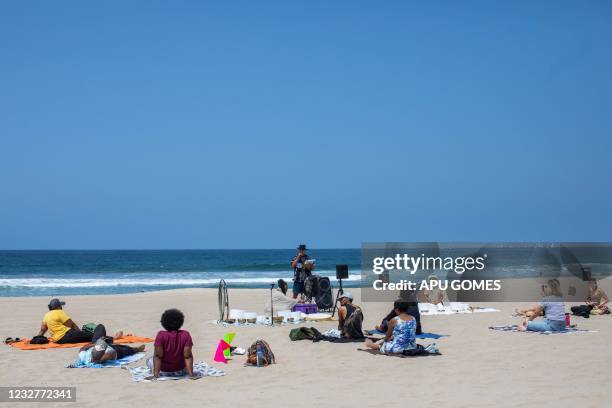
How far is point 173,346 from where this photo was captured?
8547mm

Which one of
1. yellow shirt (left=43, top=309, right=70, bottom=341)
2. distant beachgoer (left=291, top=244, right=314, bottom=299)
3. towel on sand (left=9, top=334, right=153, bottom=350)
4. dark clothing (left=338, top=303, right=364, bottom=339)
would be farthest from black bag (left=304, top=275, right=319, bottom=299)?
yellow shirt (left=43, top=309, right=70, bottom=341)

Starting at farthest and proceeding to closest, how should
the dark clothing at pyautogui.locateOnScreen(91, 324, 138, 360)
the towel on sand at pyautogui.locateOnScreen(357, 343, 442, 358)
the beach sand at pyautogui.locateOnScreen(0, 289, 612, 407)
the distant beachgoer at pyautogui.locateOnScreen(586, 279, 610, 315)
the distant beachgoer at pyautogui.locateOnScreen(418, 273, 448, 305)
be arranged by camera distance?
the distant beachgoer at pyautogui.locateOnScreen(418, 273, 448, 305), the distant beachgoer at pyautogui.locateOnScreen(586, 279, 610, 315), the towel on sand at pyautogui.locateOnScreen(357, 343, 442, 358), the dark clothing at pyautogui.locateOnScreen(91, 324, 138, 360), the beach sand at pyautogui.locateOnScreen(0, 289, 612, 407)

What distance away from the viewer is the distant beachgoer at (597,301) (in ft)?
52.4

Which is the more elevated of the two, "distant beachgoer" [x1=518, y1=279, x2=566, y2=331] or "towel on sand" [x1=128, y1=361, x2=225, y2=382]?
"distant beachgoer" [x1=518, y1=279, x2=566, y2=331]

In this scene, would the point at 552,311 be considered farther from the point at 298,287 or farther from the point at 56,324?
the point at 56,324

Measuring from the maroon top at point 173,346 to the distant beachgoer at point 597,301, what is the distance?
1074 cm

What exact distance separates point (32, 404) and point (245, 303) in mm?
14149

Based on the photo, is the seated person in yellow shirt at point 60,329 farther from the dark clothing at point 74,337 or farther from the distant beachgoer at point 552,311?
the distant beachgoer at point 552,311

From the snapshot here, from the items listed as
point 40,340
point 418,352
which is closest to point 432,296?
point 418,352

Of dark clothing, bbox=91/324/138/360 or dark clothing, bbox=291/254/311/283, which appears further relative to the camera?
dark clothing, bbox=291/254/311/283

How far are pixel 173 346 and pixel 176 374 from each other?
359 millimetres

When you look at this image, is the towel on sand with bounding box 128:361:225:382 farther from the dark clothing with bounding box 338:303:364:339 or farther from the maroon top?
the dark clothing with bounding box 338:303:364:339

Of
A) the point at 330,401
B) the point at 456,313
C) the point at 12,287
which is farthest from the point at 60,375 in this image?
the point at 12,287

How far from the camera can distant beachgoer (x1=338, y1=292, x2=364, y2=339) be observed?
1181 cm
